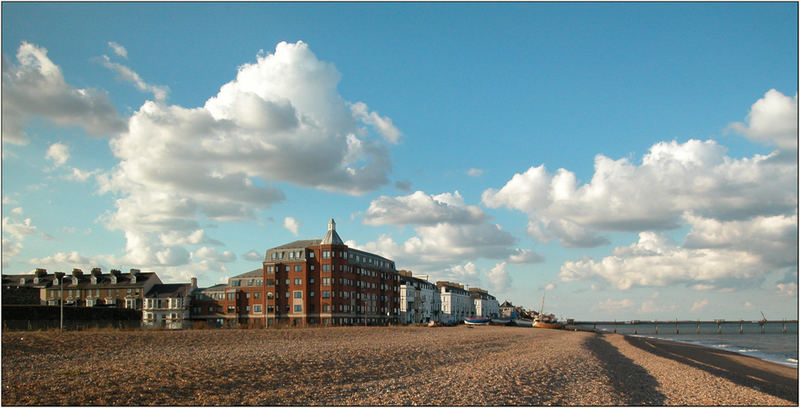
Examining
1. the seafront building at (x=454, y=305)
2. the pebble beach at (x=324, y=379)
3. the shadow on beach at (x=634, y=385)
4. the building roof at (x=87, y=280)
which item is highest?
the building roof at (x=87, y=280)

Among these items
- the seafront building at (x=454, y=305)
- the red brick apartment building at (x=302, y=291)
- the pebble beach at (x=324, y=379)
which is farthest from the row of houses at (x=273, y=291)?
the pebble beach at (x=324, y=379)

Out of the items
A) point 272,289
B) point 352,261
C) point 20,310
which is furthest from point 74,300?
point 20,310

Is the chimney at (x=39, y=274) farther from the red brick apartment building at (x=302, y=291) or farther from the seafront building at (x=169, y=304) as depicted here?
the red brick apartment building at (x=302, y=291)

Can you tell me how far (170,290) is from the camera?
116312mm

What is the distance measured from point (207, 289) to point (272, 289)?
18.9 metres

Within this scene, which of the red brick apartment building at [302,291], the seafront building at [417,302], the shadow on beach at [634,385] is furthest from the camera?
the seafront building at [417,302]

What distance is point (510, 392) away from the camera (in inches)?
882

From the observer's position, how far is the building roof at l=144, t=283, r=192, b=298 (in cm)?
11438

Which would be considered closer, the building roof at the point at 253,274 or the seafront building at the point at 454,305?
the building roof at the point at 253,274

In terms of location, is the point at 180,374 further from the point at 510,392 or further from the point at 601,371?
the point at 601,371

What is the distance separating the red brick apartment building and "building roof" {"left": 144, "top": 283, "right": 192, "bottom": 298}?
8.16ft

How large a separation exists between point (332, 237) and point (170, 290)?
38.7 metres

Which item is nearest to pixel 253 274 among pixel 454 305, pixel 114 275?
pixel 114 275

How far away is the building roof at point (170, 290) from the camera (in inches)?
4503
